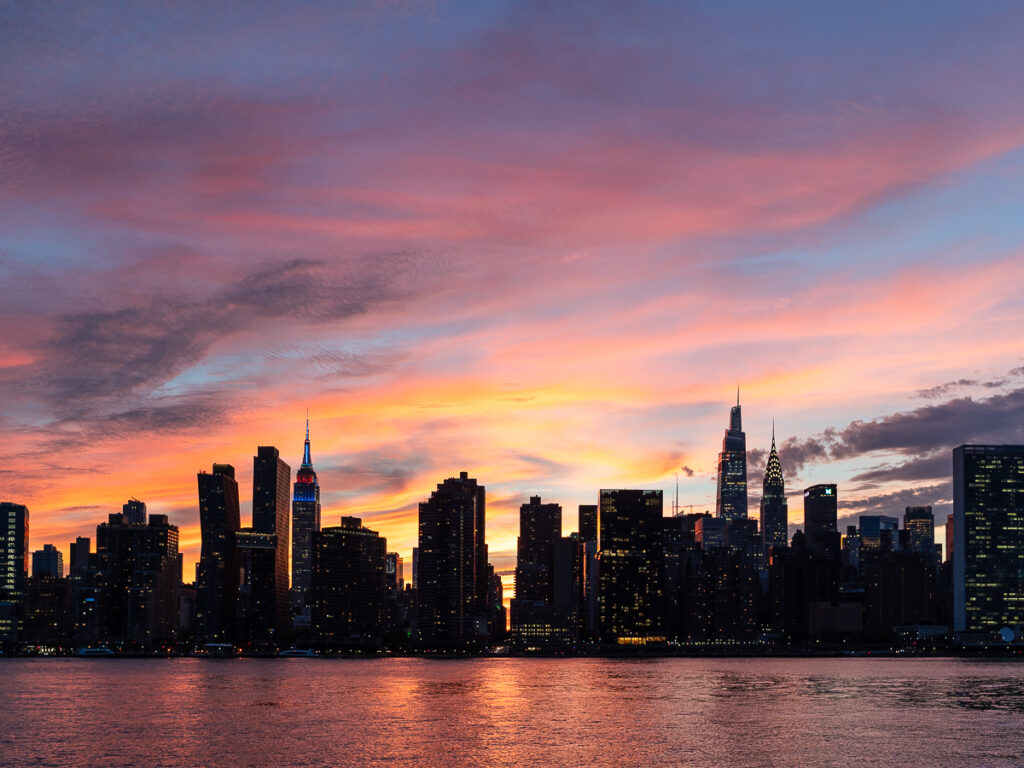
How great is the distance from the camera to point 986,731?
5448 inches

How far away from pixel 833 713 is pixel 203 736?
84.4 metres

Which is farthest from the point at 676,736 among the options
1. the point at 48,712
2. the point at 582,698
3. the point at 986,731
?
the point at 48,712

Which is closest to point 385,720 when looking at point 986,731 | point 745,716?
point 745,716

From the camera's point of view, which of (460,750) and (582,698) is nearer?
(460,750)

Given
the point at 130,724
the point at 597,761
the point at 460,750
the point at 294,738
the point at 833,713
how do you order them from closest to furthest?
the point at 597,761 → the point at 460,750 → the point at 294,738 → the point at 130,724 → the point at 833,713

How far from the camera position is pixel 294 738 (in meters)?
131

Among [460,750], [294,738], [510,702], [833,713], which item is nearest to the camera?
[460,750]

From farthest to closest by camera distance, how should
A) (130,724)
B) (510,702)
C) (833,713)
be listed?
(510,702), (833,713), (130,724)

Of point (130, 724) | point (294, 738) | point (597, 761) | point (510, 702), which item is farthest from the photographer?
point (510, 702)

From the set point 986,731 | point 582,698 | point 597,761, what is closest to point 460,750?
point 597,761

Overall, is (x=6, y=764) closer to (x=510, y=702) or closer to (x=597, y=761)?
(x=597, y=761)

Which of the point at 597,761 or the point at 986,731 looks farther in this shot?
the point at 986,731

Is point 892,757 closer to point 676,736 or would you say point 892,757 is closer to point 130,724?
point 676,736

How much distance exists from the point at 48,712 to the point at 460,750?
3246 inches
